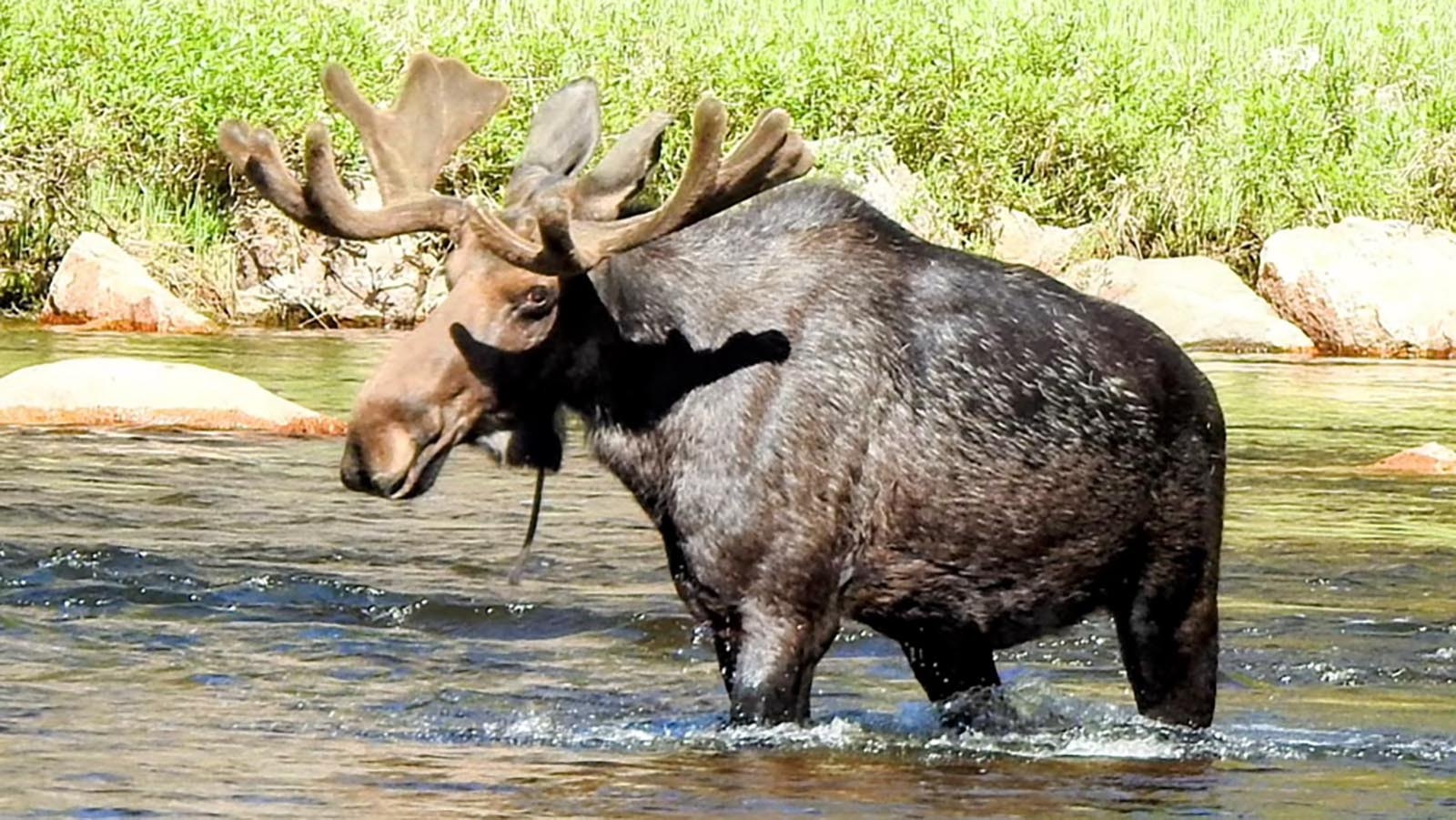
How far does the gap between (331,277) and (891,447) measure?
18.0 meters

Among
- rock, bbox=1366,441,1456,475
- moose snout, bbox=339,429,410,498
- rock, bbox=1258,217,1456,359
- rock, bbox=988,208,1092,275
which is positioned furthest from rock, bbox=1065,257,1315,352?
moose snout, bbox=339,429,410,498

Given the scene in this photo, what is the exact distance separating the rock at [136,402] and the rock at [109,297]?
259 inches

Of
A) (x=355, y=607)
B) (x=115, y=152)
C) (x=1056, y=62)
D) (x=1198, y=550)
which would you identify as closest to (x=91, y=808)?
(x=1198, y=550)

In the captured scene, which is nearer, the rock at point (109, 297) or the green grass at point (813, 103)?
the rock at point (109, 297)

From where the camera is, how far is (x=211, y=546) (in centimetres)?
1197

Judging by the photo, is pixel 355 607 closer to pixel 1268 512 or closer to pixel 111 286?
pixel 1268 512

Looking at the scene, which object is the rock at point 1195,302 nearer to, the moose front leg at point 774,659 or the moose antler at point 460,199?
the moose antler at point 460,199

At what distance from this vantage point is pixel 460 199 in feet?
25.0

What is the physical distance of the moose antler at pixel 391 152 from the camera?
7.61 metres

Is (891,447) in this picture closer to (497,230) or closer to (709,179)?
(709,179)

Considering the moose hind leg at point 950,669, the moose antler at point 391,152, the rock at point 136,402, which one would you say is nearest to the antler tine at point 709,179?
the moose antler at point 391,152

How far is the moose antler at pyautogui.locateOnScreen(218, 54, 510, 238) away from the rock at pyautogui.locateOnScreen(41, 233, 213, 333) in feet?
49.8

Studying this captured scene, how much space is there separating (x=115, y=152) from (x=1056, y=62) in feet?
28.8

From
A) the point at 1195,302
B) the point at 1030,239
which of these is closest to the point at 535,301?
the point at 1195,302
